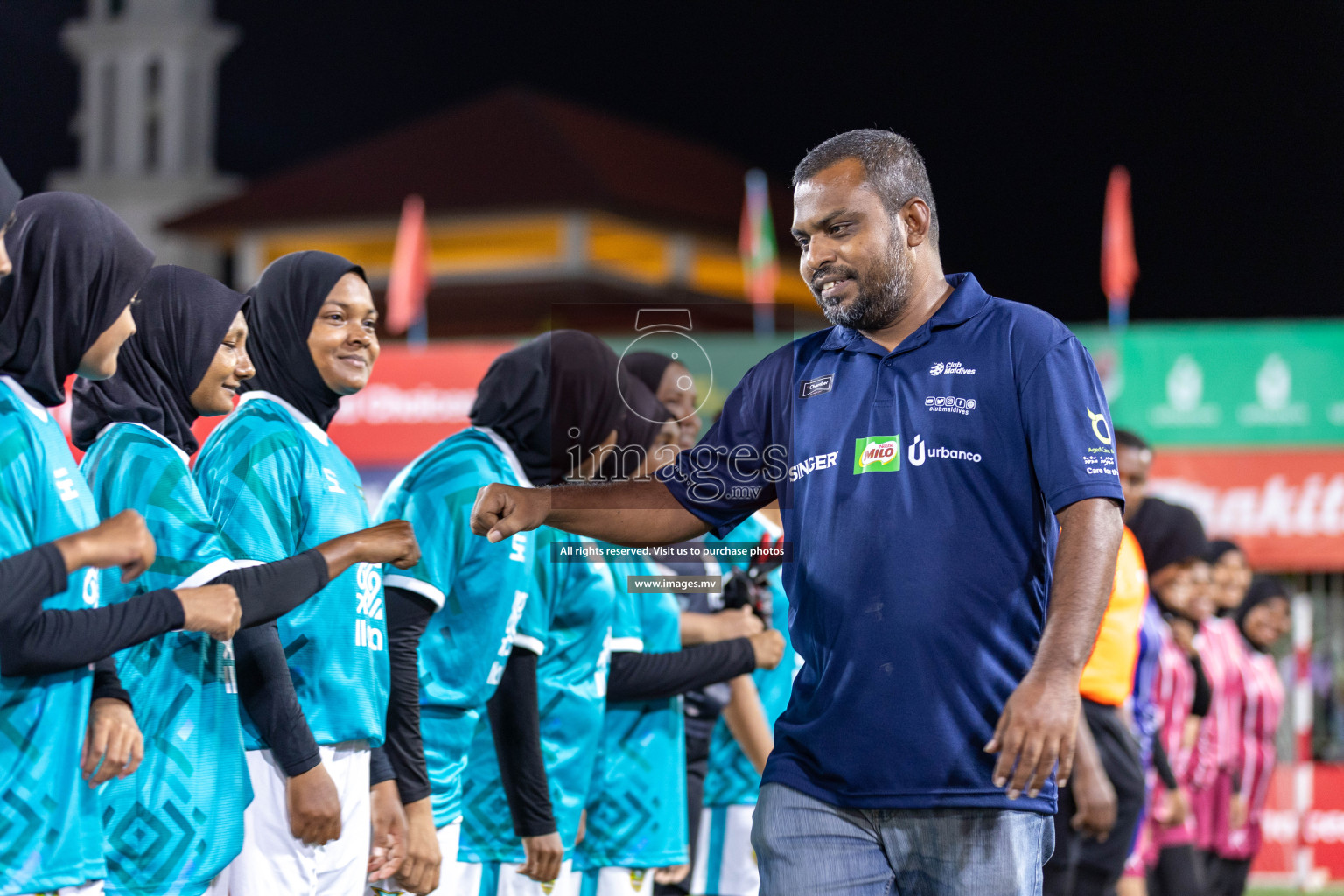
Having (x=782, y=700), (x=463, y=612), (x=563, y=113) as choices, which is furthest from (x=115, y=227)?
→ (x=563, y=113)

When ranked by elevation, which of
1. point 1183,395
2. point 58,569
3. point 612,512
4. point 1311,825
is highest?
point 1183,395

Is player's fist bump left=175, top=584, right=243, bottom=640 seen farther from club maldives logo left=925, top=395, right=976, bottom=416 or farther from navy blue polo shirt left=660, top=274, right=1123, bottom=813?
club maldives logo left=925, top=395, right=976, bottom=416

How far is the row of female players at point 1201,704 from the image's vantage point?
309 inches

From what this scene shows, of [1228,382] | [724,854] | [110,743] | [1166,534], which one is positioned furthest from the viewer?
[1228,382]

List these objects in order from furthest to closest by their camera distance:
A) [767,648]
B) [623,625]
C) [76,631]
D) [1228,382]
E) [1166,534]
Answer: [1228,382] → [1166,534] → [767,648] → [623,625] → [76,631]

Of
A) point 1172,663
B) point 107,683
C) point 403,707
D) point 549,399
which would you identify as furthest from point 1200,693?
point 107,683

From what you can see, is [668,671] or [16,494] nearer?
[16,494]

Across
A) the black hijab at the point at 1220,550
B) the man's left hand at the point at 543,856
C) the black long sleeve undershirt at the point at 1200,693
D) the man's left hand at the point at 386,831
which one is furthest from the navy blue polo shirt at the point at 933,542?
the black hijab at the point at 1220,550

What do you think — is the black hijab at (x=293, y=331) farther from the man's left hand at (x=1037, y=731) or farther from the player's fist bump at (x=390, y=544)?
the man's left hand at (x=1037, y=731)

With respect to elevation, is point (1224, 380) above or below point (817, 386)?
above

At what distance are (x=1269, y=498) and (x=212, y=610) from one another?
10.6 m

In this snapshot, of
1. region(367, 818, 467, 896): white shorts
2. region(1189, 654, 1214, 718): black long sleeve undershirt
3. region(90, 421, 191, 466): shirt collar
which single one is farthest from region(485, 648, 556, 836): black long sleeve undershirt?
region(1189, 654, 1214, 718): black long sleeve undershirt

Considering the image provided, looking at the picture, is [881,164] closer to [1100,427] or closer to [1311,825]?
[1100,427]

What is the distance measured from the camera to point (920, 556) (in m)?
2.92
